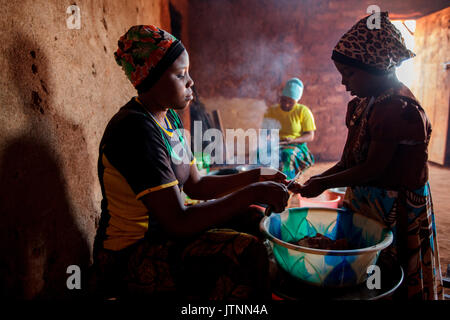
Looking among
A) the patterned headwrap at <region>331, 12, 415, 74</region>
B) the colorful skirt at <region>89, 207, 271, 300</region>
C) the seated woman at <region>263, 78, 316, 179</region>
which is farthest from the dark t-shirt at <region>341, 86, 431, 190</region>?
the seated woman at <region>263, 78, 316, 179</region>

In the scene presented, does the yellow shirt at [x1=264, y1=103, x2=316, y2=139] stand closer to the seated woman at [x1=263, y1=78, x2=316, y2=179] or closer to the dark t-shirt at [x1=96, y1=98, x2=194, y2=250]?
the seated woman at [x1=263, y1=78, x2=316, y2=179]

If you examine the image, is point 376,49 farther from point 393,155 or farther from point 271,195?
point 271,195

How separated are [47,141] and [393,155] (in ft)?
5.13

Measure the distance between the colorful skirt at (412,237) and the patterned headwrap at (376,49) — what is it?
604 mm

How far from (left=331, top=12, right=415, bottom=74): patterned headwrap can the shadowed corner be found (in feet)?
4.65

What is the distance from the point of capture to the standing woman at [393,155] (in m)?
1.41

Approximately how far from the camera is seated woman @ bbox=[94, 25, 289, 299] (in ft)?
3.84

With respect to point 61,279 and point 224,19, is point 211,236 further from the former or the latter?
point 224,19

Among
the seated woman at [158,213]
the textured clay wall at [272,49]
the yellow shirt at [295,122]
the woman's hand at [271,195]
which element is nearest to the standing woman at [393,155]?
the woman's hand at [271,195]

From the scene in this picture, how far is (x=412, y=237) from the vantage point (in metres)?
1.47

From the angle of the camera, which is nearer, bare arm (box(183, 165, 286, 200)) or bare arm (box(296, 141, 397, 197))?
bare arm (box(296, 141, 397, 197))

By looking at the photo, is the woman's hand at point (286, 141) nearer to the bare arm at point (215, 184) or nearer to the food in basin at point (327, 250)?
the bare arm at point (215, 184)

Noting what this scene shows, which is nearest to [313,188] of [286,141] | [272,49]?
[286,141]
